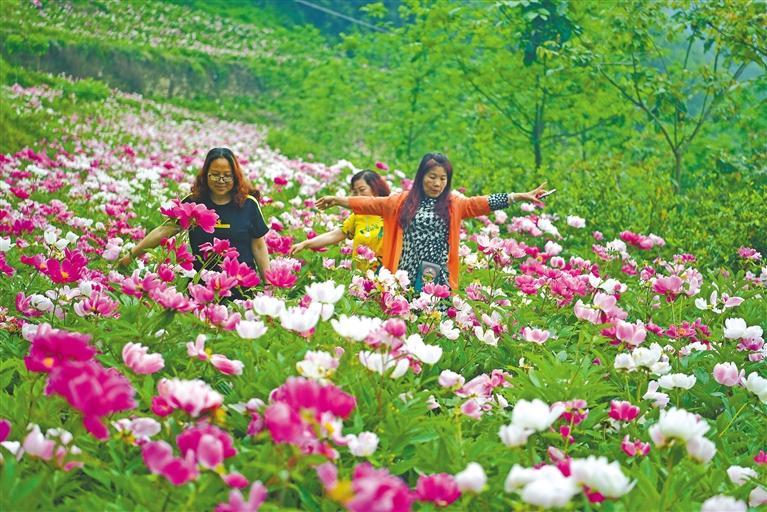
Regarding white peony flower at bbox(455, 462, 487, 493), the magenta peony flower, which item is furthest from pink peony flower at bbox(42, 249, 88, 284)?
the magenta peony flower

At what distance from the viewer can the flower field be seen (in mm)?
1468

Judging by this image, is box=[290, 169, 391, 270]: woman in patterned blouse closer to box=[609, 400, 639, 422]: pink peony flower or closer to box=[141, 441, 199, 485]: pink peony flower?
box=[609, 400, 639, 422]: pink peony flower

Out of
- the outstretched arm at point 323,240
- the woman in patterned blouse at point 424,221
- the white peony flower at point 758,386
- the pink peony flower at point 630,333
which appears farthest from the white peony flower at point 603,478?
the outstretched arm at point 323,240

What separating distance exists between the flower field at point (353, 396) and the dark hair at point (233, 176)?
0.54 metres

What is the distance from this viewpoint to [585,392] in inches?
109

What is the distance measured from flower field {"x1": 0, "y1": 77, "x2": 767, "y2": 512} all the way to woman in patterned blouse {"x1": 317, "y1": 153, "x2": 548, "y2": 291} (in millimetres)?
311

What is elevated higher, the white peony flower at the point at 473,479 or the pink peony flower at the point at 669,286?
the white peony flower at the point at 473,479

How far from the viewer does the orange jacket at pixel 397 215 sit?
4.74 metres

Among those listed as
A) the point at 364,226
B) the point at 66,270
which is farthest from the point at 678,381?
the point at 364,226

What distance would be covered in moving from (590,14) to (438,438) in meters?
9.13

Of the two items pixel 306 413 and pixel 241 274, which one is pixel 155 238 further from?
pixel 306 413

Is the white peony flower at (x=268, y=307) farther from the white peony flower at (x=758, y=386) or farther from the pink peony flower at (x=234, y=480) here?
the white peony flower at (x=758, y=386)

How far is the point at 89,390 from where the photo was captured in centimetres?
132

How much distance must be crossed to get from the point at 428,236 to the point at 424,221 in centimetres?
10
